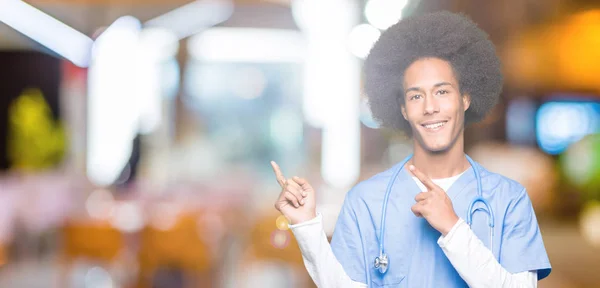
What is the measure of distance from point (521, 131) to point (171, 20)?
3895mm

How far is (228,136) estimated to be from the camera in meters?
10.3

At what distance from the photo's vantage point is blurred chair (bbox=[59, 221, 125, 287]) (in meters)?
5.14

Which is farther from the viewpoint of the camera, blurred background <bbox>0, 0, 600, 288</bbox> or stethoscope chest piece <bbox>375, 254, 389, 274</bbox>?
blurred background <bbox>0, 0, 600, 288</bbox>

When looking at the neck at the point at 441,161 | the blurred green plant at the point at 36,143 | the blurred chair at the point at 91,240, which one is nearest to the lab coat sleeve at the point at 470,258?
the neck at the point at 441,161

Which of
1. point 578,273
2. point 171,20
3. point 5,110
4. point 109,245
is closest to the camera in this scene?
point 109,245

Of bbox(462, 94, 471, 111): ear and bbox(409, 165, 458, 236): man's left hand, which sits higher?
bbox(462, 94, 471, 111): ear

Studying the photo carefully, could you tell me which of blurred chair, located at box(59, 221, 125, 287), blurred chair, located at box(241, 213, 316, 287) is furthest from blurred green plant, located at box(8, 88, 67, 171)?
blurred chair, located at box(241, 213, 316, 287)

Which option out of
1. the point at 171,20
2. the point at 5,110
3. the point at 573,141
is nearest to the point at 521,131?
the point at 573,141

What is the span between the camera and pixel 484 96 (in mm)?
1159

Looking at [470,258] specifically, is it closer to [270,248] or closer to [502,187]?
[502,187]

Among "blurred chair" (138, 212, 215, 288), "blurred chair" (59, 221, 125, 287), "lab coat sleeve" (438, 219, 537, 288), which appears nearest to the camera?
"lab coat sleeve" (438, 219, 537, 288)

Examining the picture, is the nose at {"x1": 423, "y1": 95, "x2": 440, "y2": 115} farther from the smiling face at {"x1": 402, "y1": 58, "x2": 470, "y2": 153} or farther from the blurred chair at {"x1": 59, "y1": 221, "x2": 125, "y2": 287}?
the blurred chair at {"x1": 59, "y1": 221, "x2": 125, "y2": 287}

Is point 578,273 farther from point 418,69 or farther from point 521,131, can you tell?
point 418,69

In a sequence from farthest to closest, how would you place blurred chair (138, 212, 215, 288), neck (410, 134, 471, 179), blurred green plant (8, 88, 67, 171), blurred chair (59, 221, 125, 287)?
blurred green plant (8, 88, 67, 171)
blurred chair (59, 221, 125, 287)
blurred chair (138, 212, 215, 288)
neck (410, 134, 471, 179)
